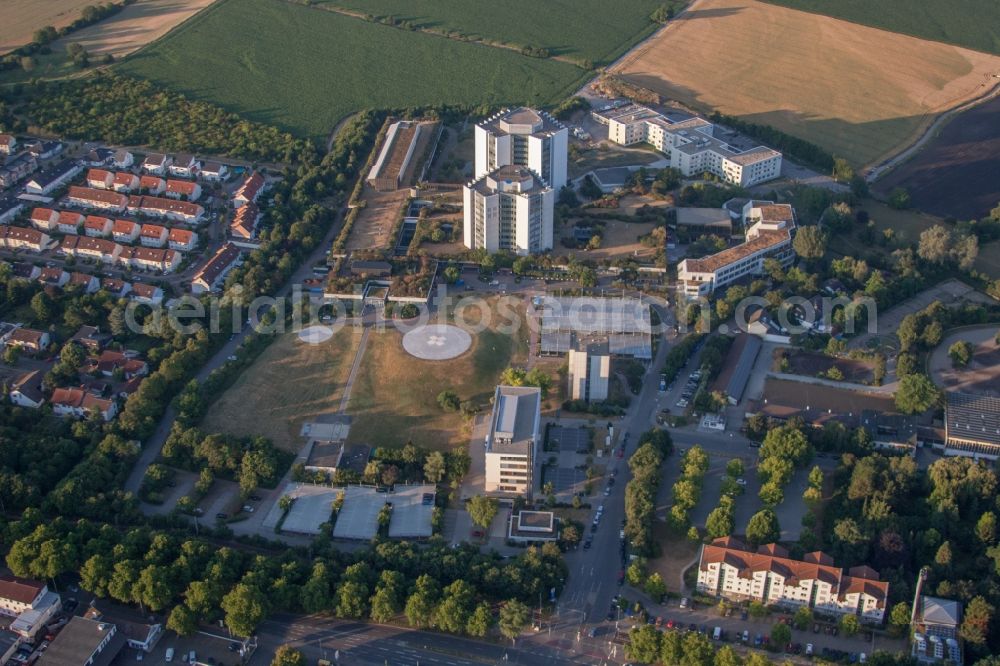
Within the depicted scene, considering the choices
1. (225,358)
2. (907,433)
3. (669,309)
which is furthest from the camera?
(669,309)

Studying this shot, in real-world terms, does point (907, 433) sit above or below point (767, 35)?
below

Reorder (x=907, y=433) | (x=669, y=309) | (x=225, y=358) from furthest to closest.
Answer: (x=669, y=309) < (x=225, y=358) < (x=907, y=433)

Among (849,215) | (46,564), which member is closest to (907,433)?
(849,215)

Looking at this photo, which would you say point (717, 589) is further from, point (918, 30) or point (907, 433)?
point (918, 30)

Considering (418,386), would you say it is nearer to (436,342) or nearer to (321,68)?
(436,342)

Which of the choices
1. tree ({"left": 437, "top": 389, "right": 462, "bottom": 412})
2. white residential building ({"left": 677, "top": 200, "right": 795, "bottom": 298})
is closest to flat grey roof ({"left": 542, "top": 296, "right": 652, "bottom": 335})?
white residential building ({"left": 677, "top": 200, "right": 795, "bottom": 298})

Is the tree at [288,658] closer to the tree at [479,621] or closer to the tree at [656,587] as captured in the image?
the tree at [479,621]

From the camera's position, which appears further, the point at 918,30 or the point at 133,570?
the point at 918,30

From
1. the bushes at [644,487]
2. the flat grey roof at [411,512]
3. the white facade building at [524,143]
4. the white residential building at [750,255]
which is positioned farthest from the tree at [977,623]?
the white facade building at [524,143]
